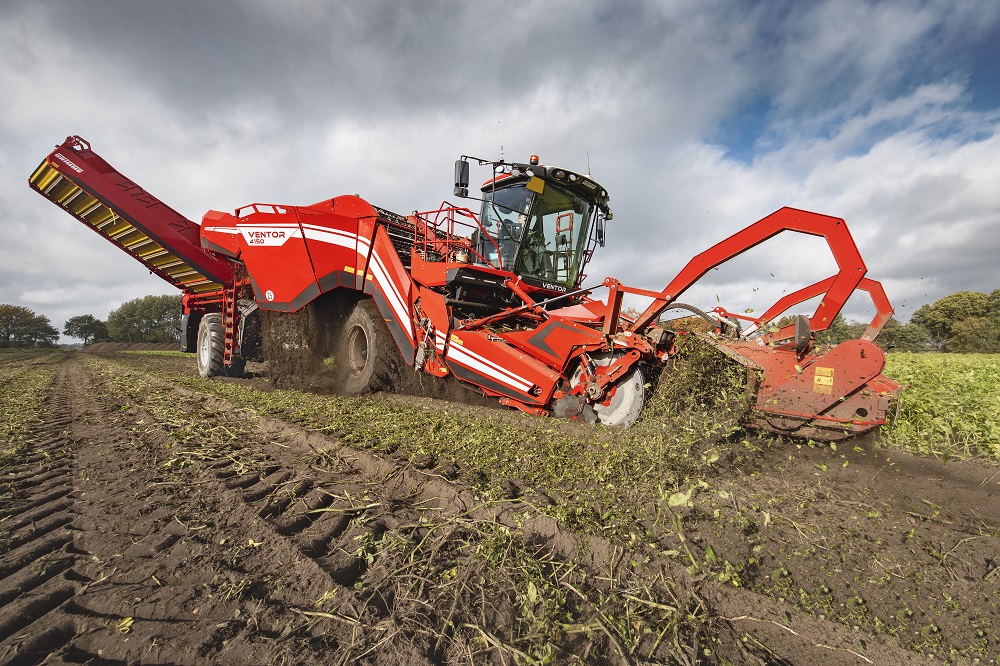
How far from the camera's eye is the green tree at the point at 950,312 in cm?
3152

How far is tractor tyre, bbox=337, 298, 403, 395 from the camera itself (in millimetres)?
6352

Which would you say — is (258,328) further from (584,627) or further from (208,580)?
(584,627)

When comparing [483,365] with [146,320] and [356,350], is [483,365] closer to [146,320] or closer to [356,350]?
[356,350]

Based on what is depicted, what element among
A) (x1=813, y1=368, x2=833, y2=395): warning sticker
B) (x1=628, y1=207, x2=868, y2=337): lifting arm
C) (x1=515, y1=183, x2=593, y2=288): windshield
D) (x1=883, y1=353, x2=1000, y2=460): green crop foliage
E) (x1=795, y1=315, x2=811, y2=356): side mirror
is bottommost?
(x1=883, y1=353, x2=1000, y2=460): green crop foliage

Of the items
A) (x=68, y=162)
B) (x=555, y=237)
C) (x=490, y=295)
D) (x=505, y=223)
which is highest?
(x=68, y=162)

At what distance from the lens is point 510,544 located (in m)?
1.97

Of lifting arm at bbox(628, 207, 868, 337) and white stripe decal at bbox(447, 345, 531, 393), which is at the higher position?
→ lifting arm at bbox(628, 207, 868, 337)

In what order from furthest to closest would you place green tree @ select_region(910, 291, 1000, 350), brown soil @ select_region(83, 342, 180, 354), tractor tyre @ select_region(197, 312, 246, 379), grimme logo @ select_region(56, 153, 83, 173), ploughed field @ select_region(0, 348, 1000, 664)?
brown soil @ select_region(83, 342, 180, 354), green tree @ select_region(910, 291, 1000, 350), tractor tyre @ select_region(197, 312, 246, 379), grimme logo @ select_region(56, 153, 83, 173), ploughed field @ select_region(0, 348, 1000, 664)

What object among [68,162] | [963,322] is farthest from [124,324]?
[963,322]

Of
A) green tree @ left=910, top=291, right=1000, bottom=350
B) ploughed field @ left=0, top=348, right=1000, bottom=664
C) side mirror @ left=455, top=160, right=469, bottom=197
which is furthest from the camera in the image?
green tree @ left=910, top=291, right=1000, bottom=350

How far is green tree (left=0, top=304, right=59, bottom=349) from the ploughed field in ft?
265

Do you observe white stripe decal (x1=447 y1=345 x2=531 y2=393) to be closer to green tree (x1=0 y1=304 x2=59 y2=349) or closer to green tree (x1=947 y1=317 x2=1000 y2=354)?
green tree (x1=947 y1=317 x2=1000 y2=354)

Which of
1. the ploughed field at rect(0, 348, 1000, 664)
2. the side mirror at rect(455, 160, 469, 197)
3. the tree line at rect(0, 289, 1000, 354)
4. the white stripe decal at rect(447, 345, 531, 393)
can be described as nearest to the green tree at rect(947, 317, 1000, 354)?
the tree line at rect(0, 289, 1000, 354)

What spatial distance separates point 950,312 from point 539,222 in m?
42.7
